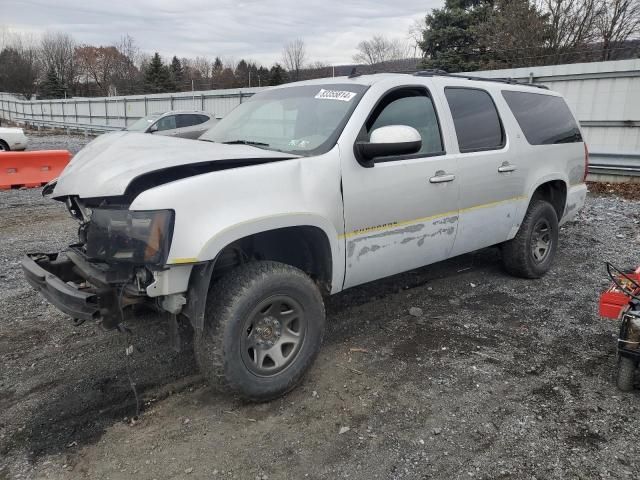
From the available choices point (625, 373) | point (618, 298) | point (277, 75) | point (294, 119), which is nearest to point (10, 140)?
point (294, 119)

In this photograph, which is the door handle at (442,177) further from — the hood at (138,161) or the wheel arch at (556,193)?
the wheel arch at (556,193)

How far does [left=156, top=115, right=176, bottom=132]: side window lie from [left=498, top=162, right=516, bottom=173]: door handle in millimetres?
11361

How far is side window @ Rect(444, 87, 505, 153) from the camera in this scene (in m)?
4.30

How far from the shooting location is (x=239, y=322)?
2865 mm

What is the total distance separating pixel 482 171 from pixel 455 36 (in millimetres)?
26193

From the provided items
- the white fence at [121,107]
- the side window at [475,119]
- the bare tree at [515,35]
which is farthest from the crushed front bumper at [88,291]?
the bare tree at [515,35]

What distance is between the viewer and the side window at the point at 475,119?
14.1 feet

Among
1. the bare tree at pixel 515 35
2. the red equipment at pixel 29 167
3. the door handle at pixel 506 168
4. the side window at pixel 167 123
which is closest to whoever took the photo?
the door handle at pixel 506 168

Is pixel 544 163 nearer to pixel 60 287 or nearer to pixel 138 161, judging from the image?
pixel 138 161

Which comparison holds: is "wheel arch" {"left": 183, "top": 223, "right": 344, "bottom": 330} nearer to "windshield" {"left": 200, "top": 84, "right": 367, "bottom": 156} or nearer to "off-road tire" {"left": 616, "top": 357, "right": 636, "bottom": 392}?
"windshield" {"left": 200, "top": 84, "right": 367, "bottom": 156}

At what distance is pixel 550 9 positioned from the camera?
24.2 m

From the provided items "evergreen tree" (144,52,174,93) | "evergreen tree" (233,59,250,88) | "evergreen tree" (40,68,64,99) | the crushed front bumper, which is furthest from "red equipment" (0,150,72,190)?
"evergreen tree" (40,68,64,99)

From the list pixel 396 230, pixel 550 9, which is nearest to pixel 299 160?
pixel 396 230

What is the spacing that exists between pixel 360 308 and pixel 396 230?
1.17 meters
